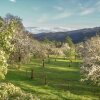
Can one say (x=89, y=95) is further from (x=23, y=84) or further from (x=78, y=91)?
(x=23, y=84)

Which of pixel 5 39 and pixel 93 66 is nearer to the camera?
pixel 5 39

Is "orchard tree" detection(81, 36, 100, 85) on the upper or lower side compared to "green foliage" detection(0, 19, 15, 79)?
lower

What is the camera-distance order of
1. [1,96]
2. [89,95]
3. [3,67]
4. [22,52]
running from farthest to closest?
[22,52] < [89,95] < [3,67] < [1,96]

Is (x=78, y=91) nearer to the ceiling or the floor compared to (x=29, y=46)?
nearer to the floor

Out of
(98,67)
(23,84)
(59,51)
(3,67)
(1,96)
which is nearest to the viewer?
(1,96)

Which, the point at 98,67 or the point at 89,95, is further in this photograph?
the point at 89,95

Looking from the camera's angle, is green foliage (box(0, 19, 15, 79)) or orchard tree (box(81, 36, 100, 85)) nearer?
green foliage (box(0, 19, 15, 79))

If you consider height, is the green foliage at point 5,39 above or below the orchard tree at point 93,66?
above

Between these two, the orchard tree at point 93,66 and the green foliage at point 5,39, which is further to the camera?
the orchard tree at point 93,66

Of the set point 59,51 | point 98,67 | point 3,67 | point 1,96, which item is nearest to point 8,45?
point 3,67

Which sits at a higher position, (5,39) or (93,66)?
(5,39)

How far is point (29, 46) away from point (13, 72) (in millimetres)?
9467

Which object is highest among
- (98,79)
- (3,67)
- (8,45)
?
(8,45)

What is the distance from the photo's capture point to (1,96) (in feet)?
69.2
